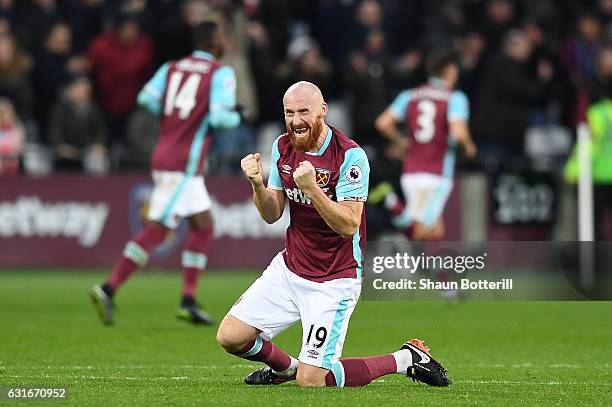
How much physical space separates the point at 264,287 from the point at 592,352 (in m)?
3.33

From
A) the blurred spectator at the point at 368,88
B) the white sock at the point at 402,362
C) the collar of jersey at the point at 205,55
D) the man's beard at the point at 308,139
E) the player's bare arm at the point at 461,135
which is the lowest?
the white sock at the point at 402,362

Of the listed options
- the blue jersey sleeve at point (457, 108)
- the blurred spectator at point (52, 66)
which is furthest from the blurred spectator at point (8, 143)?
the blue jersey sleeve at point (457, 108)

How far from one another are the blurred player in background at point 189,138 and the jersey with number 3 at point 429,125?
260 centimetres

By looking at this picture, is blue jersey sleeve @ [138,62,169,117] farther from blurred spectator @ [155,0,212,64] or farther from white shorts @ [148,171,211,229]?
blurred spectator @ [155,0,212,64]

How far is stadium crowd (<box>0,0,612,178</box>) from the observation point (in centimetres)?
1834

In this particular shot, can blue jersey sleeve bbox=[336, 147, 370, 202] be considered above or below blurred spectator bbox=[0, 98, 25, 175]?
below

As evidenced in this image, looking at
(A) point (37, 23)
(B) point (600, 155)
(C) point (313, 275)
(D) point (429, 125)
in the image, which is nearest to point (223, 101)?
(D) point (429, 125)

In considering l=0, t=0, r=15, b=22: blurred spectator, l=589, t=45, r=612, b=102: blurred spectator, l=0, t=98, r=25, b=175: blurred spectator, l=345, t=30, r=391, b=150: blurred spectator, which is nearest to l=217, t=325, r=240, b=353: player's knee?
l=0, t=98, r=25, b=175: blurred spectator

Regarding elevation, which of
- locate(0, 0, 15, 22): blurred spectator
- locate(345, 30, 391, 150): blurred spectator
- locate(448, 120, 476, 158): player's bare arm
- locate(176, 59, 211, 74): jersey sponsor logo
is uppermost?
locate(0, 0, 15, 22): blurred spectator

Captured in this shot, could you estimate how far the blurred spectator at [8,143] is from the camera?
58.3 ft

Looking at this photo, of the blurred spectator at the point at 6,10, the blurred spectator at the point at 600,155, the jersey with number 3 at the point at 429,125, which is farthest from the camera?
Result: the blurred spectator at the point at 6,10

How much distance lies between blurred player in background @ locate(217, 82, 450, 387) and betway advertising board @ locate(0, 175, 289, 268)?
9150 mm

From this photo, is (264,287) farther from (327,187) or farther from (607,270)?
(607,270)

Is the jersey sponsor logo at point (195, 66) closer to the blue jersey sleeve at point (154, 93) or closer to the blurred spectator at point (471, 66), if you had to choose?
the blue jersey sleeve at point (154, 93)
